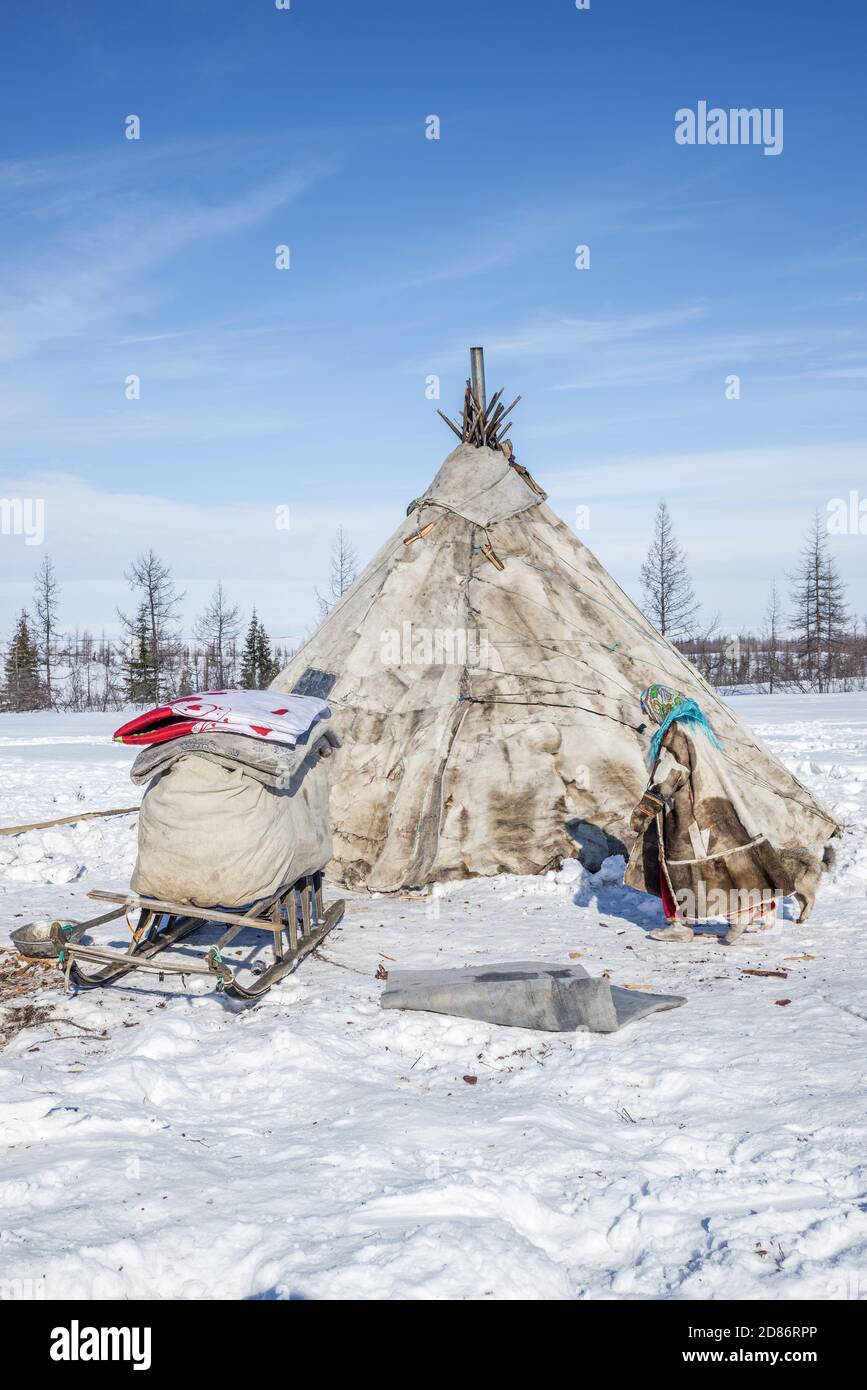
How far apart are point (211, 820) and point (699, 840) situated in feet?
11.4

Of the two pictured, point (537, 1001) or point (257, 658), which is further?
point (257, 658)

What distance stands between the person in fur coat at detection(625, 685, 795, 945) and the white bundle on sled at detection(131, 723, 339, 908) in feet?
9.08

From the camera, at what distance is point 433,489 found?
10.1 m

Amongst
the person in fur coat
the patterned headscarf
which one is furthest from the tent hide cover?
the patterned headscarf

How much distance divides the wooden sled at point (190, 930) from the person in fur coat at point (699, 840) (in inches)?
96.1

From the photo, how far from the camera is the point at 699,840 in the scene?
6.95m

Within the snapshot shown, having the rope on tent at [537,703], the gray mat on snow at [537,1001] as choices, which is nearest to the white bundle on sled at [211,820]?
the gray mat on snow at [537,1001]

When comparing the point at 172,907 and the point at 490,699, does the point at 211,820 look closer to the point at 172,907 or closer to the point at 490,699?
the point at 172,907

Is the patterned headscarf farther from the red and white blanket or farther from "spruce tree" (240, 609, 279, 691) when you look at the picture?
"spruce tree" (240, 609, 279, 691)

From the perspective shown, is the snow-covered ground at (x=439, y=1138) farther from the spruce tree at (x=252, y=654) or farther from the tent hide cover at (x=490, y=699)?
the spruce tree at (x=252, y=654)

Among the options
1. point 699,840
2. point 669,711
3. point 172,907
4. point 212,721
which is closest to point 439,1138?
point 172,907

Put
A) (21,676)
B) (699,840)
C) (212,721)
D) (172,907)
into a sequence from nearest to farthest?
(172,907), (212,721), (699,840), (21,676)
